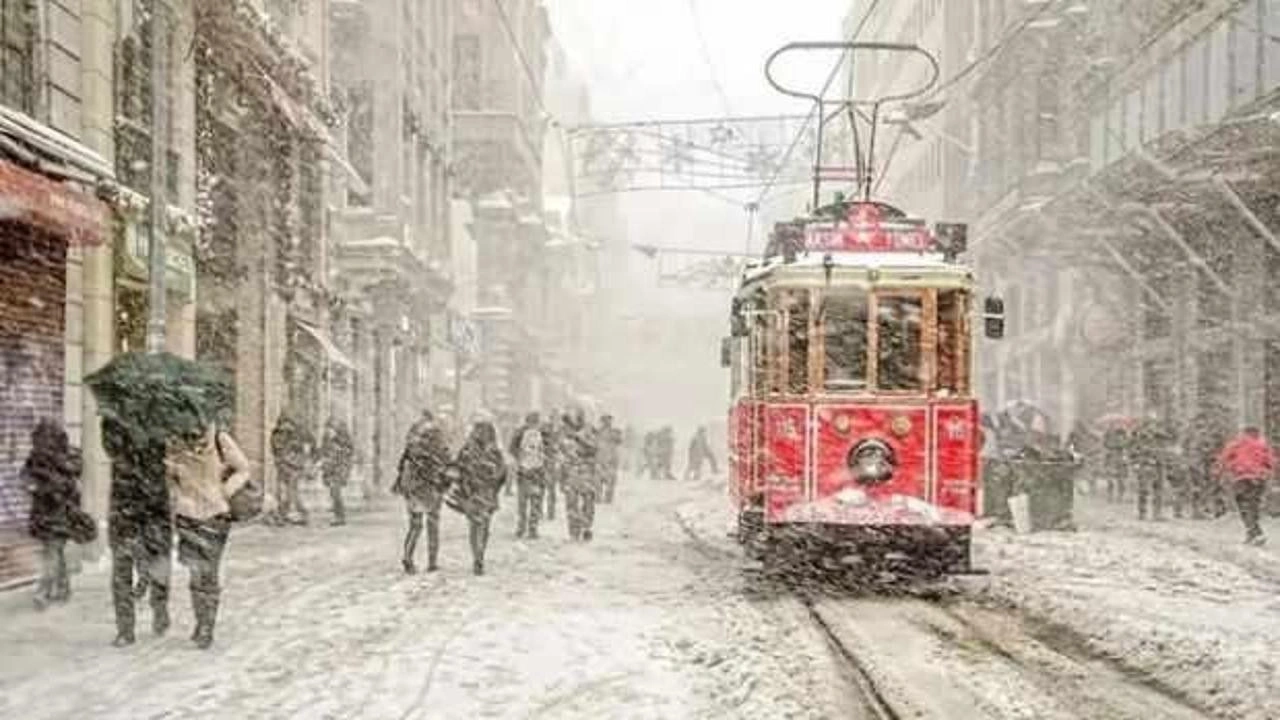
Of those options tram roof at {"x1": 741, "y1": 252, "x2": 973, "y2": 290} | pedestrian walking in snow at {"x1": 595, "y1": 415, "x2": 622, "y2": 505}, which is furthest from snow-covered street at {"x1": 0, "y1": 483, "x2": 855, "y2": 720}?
pedestrian walking in snow at {"x1": 595, "y1": 415, "x2": 622, "y2": 505}

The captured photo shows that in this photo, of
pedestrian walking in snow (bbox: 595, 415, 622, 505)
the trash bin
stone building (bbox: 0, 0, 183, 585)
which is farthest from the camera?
pedestrian walking in snow (bbox: 595, 415, 622, 505)

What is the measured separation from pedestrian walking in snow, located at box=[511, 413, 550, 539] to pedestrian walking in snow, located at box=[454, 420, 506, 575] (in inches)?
144

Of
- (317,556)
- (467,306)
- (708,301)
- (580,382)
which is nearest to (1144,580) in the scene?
(317,556)

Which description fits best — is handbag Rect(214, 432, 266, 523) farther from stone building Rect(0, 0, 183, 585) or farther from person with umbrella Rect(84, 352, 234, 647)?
stone building Rect(0, 0, 183, 585)

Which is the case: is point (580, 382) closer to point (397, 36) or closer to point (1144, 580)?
point (397, 36)

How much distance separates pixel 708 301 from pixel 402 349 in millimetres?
82371

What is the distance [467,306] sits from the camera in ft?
186

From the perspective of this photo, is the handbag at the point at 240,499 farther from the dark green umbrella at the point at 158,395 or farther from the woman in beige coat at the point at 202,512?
the dark green umbrella at the point at 158,395

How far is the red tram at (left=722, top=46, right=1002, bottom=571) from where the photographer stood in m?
16.3

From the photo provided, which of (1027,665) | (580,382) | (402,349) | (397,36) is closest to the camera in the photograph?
(1027,665)

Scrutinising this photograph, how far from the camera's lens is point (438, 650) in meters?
11.9

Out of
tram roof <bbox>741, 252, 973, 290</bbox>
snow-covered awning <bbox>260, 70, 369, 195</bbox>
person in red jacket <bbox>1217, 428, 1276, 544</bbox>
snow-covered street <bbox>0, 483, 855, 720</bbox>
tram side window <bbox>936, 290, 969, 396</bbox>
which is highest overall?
snow-covered awning <bbox>260, 70, 369, 195</bbox>

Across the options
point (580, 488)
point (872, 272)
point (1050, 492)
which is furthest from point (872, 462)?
point (1050, 492)

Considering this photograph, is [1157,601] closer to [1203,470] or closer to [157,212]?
[157,212]
